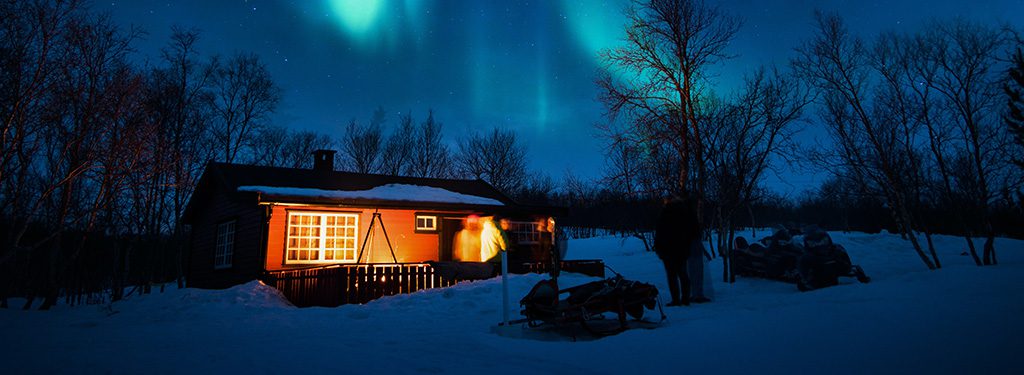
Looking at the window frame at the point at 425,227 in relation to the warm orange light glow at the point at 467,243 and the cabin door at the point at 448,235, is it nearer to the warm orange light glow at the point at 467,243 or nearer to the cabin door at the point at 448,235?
the cabin door at the point at 448,235

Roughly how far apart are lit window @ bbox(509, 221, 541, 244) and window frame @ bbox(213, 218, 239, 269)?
8.76 m

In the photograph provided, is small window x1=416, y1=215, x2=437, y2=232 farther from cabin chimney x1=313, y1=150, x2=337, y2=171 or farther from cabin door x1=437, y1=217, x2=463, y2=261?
cabin chimney x1=313, y1=150, x2=337, y2=171

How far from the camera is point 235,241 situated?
15.7 metres

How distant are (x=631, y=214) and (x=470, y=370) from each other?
1328 inches

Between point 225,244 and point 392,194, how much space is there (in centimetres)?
589

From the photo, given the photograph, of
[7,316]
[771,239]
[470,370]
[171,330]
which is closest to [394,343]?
[470,370]

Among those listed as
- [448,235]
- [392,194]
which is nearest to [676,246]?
[448,235]

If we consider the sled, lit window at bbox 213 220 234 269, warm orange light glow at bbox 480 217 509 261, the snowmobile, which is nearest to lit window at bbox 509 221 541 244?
warm orange light glow at bbox 480 217 509 261

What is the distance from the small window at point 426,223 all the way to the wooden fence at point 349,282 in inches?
126

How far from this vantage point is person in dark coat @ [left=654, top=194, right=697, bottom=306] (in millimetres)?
8250

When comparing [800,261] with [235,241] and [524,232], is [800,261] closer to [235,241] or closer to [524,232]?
[524,232]

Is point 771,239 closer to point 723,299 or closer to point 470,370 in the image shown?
point 723,299

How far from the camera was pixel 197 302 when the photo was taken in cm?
1097

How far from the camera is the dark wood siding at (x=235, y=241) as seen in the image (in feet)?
47.2
